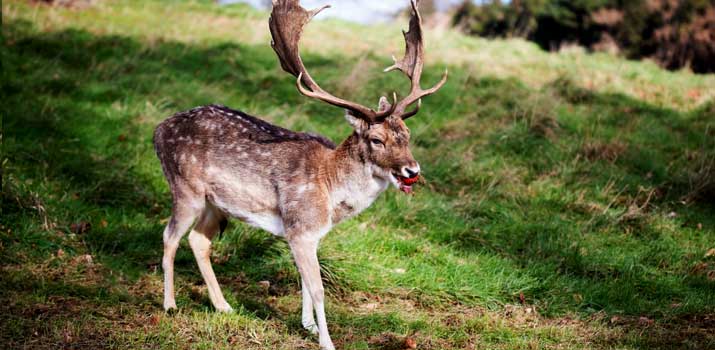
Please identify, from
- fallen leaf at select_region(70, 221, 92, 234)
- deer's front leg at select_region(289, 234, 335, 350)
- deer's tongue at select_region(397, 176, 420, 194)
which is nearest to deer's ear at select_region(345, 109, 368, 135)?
deer's tongue at select_region(397, 176, 420, 194)

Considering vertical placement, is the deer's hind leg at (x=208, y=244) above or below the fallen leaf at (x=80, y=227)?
above

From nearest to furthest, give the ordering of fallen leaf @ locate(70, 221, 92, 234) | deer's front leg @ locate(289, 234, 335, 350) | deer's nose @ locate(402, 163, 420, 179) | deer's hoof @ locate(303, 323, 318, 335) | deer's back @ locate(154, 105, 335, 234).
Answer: deer's nose @ locate(402, 163, 420, 179) < deer's front leg @ locate(289, 234, 335, 350) < deer's hoof @ locate(303, 323, 318, 335) < deer's back @ locate(154, 105, 335, 234) < fallen leaf @ locate(70, 221, 92, 234)

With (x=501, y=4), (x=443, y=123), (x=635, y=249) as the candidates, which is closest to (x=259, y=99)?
(x=443, y=123)

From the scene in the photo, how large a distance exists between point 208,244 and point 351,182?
57.8 inches

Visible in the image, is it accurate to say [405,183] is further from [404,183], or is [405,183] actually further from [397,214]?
[397,214]

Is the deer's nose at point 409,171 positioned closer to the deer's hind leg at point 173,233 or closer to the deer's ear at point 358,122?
the deer's ear at point 358,122

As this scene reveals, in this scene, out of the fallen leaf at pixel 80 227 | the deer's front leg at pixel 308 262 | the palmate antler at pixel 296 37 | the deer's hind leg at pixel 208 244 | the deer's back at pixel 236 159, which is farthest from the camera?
the fallen leaf at pixel 80 227

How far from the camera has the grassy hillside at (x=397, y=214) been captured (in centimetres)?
537

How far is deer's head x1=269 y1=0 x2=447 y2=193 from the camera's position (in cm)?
495

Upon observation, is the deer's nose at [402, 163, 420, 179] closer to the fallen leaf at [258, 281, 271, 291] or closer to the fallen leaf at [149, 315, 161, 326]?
the fallen leaf at [258, 281, 271, 291]

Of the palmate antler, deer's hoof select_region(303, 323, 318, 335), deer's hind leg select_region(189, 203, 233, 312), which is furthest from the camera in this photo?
deer's hind leg select_region(189, 203, 233, 312)

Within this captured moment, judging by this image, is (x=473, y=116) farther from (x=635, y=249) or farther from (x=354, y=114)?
(x=354, y=114)

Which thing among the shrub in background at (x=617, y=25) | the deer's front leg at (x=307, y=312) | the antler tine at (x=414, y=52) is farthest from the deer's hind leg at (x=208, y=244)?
the shrub in background at (x=617, y=25)

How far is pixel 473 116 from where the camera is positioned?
9.62 metres
